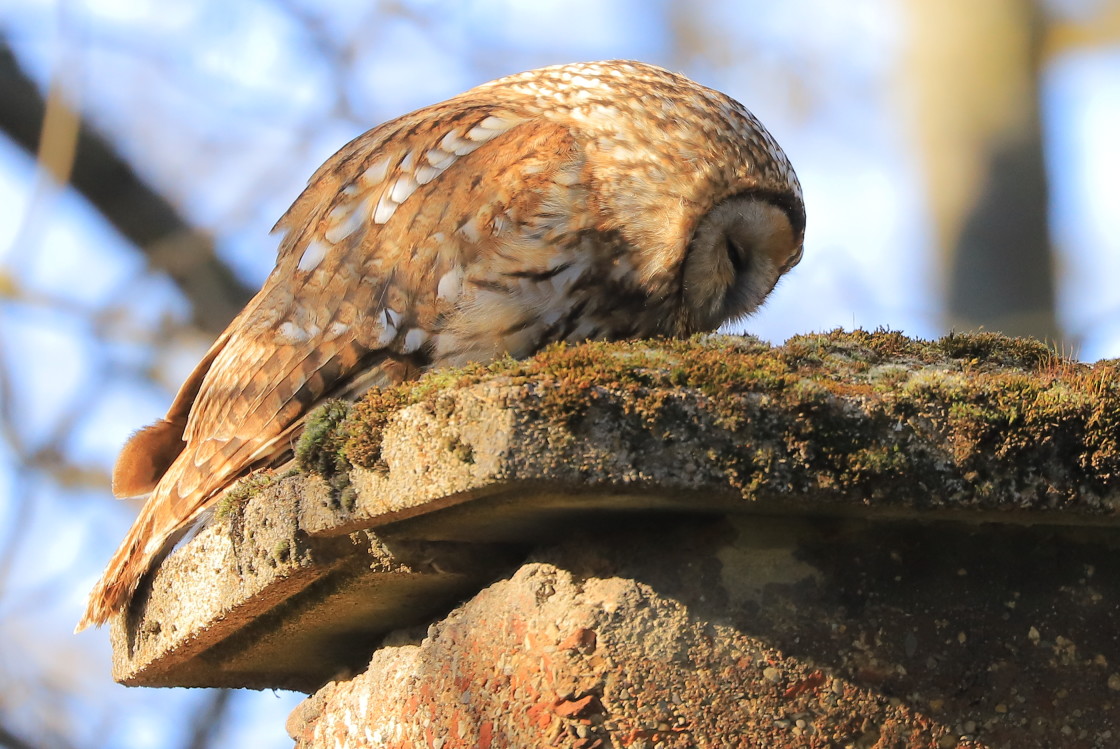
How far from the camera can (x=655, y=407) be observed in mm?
1448

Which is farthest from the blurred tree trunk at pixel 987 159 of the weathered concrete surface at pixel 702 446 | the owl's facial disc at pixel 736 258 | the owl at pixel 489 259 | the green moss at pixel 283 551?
the green moss at pixel 283 551

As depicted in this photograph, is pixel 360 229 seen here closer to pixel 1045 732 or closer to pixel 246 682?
pixel 246 682

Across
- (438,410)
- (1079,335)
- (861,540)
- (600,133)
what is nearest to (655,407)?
(438,410)

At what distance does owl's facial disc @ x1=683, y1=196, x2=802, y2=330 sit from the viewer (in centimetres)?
241

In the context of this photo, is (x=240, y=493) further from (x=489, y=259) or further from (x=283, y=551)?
(x=489, y=259)

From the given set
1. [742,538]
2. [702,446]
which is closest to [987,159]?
[742,538]

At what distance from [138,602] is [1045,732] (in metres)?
1.66

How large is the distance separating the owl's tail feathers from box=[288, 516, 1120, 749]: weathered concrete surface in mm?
932

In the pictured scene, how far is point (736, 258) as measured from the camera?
102 inches

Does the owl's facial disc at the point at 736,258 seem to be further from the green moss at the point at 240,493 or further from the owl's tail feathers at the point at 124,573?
the owl's tail feathers at the point at 124,573

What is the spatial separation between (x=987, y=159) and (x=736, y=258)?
3.62 meters

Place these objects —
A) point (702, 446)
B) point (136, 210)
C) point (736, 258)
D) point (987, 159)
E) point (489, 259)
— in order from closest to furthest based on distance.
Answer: point (702, 446)
point (489, 259)
point (736, 258)
point (136, 210)
point (987, 159)

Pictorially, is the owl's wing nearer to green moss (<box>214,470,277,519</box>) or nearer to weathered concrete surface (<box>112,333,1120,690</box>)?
green moss (<box>214,470,277,519</box>)

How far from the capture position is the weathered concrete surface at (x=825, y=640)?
5.16 ft
